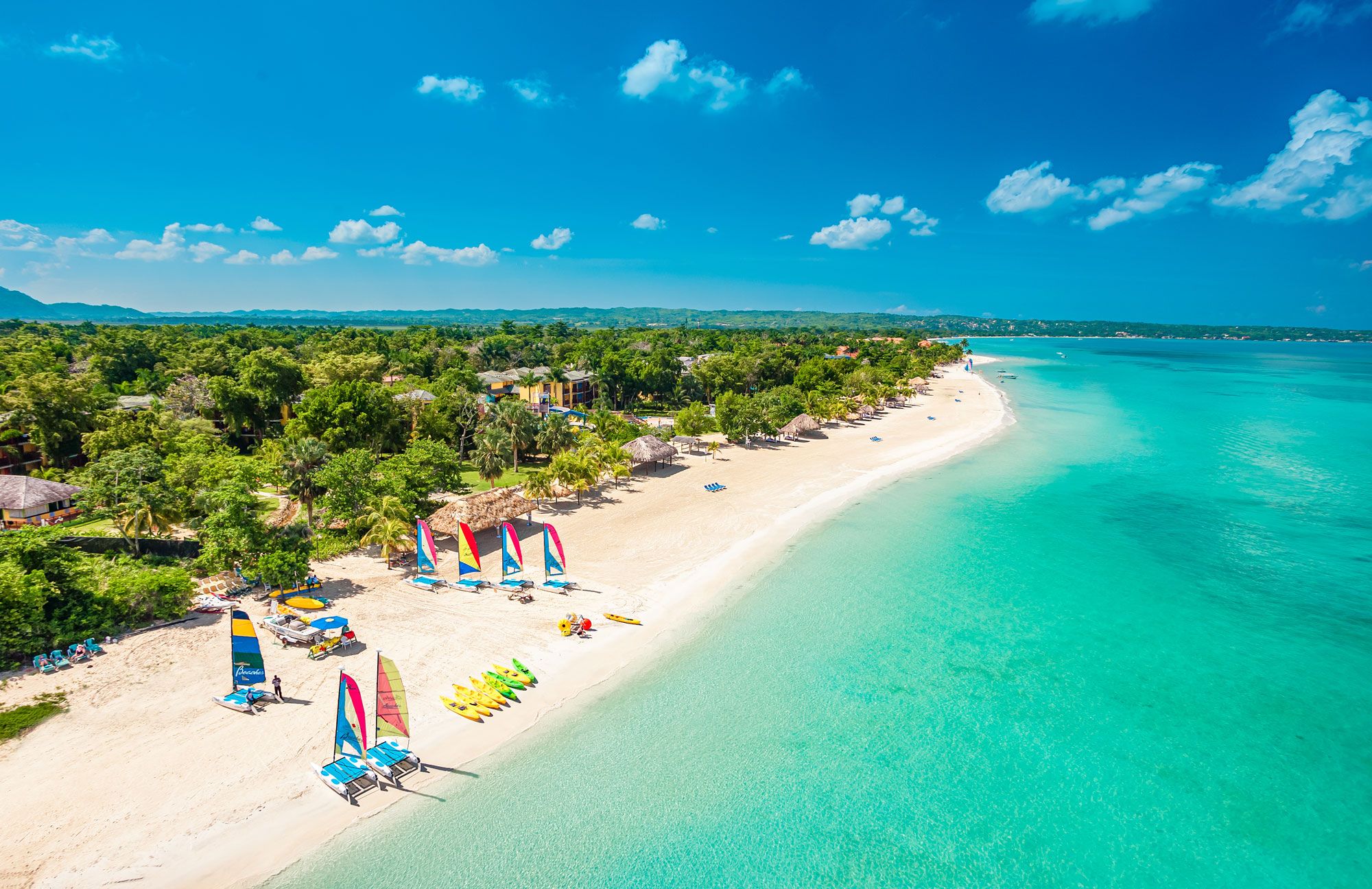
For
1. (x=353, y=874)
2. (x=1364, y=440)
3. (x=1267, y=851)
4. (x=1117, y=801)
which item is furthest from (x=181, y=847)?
(x=1364, y=440)

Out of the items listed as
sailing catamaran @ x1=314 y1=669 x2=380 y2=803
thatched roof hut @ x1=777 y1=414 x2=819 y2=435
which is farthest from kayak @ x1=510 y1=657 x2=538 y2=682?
thatched roof hut @ x1=777 y1=414 x2=819 y2=435

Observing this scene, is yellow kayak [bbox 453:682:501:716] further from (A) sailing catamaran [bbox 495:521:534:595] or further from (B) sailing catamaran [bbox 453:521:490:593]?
(B) sailing catamaran [bbox 453:521:490:593]

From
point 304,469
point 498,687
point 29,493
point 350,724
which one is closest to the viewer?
point 350,724

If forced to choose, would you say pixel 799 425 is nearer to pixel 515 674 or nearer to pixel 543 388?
pixel 543 388

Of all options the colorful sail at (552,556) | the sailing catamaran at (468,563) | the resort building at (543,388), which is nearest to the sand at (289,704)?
the sailing catamaran at (468,563)

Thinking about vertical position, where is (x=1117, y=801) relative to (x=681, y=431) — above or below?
below

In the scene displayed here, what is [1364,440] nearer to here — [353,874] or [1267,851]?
[1267,851]

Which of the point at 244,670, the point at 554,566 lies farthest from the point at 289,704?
the point at 554,566
